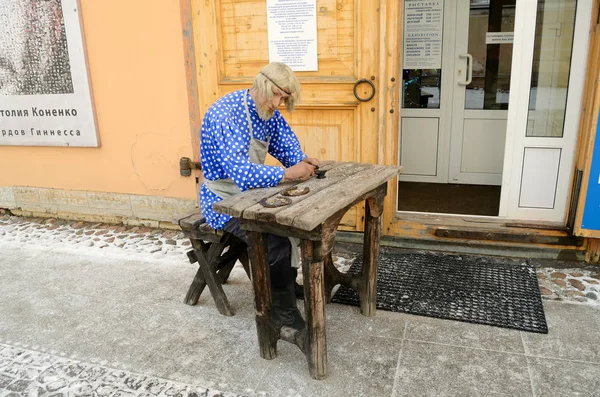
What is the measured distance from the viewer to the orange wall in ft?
14.8

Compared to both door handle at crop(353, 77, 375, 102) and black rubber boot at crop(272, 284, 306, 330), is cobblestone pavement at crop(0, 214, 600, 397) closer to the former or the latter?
black rubber boot at crop(272, 284, 306, 330)

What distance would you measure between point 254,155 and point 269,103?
38cm

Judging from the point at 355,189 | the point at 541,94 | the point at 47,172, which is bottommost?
the point at 47,172

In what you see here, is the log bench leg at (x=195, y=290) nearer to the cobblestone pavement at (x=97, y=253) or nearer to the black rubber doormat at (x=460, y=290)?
the cobblestone pavement at (x=97, y=253)

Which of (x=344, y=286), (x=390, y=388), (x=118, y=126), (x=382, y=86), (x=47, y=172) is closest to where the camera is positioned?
(x=390, y=388)

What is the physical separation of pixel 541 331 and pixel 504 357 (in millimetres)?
395

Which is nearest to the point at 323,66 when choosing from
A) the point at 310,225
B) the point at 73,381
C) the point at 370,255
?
the point at 370,255

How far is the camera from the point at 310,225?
2109 mm

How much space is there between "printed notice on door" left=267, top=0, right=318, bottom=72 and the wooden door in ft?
0.17

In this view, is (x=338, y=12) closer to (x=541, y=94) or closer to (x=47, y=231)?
(x=541, y=94)

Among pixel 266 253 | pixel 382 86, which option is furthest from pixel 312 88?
pixel 266 253

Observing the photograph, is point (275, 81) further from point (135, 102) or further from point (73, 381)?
point (135, 102)

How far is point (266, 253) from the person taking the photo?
2615 millimetres

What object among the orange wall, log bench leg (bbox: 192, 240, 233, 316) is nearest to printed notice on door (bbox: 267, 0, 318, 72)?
the orange wall
